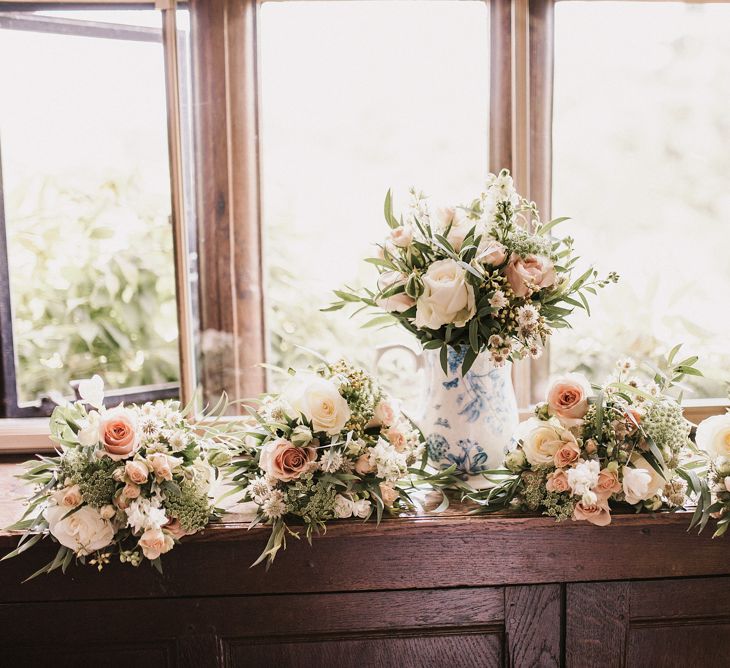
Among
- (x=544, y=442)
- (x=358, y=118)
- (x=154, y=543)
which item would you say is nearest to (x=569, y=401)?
(x=544, y=442)

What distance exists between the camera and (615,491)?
103 cm

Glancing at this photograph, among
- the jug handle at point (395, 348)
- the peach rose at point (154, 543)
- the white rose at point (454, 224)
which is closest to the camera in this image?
the peach rose at point (154, 543)

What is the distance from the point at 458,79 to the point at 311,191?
0.41m

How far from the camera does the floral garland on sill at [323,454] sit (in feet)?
3.30

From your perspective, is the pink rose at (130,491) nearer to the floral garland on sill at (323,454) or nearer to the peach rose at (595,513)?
the floral garland on sill at (323,454)

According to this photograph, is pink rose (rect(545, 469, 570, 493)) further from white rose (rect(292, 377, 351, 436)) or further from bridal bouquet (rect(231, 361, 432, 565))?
white rose (rect(292, 377, 351, 436))

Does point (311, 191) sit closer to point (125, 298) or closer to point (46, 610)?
point (125, 298)

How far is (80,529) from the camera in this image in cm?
98

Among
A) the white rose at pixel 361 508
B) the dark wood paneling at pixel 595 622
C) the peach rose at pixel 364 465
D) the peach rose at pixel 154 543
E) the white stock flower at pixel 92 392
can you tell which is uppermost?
the white stock flower at pixel 92 392

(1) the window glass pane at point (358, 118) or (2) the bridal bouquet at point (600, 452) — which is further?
(1) the window glass pane at point (358, 118)

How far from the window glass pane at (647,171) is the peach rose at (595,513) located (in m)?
0.56

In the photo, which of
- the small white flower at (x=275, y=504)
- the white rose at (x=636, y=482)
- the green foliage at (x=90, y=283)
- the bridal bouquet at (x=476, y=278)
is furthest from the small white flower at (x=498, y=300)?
the green foliage at (x=90, y=283)

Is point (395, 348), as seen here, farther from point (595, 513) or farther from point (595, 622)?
point (595, 622)

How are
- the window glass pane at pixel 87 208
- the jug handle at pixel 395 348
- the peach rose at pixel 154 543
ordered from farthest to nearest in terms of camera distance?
the window glass pane at pixel 87 208 < the jug handle at pixel 395 348 < the peach rose at pixel 154 543
